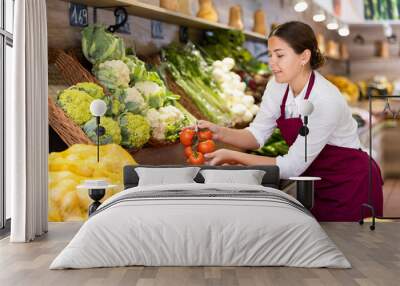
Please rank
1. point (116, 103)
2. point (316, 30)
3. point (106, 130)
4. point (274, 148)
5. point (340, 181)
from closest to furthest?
point (340, 181), point (106, 130), point (116, 103), point (274, 148), point (316, 30)

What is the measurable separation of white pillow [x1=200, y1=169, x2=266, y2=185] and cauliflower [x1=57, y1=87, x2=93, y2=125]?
1.00 m

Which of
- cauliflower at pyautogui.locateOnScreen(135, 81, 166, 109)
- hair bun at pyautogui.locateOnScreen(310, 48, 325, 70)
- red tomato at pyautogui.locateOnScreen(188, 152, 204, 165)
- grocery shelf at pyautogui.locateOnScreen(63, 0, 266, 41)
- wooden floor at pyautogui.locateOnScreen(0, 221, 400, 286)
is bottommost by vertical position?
wooden floor at pyautogui.locateOnScreen(0, 221, 400, 286)

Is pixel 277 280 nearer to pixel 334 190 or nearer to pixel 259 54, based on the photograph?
pixel 334 190

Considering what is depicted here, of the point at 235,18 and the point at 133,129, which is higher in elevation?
the point at 235,18

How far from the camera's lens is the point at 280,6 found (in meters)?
10.8

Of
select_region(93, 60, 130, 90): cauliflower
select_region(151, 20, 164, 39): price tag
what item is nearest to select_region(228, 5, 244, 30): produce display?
select_region(151, 20, 164, 39): price tag

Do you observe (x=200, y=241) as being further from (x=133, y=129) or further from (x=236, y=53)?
(x=236, y=53)

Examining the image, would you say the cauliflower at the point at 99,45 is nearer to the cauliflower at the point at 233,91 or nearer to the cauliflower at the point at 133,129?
the cauliflower at the point at 133,129

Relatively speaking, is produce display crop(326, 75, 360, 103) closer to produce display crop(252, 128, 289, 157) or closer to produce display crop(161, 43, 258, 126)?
produce display crop(161, 43, 258, 126)

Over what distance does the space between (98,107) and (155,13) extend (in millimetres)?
1592

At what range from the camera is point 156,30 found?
7.86m

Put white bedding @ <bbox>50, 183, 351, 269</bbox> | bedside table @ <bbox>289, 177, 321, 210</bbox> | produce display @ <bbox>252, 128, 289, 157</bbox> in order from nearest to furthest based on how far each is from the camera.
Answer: white bedding @ <bbox>50, 183, 351, 269</bbox> → bedside table @ <bbox>289, 177, 321, 210</bbox> → produce display @ <bbox>252, 128, 289, 157</bbox>

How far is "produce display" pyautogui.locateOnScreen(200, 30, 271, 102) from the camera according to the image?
8.57 metres

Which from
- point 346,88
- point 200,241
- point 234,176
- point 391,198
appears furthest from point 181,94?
point 346,88
